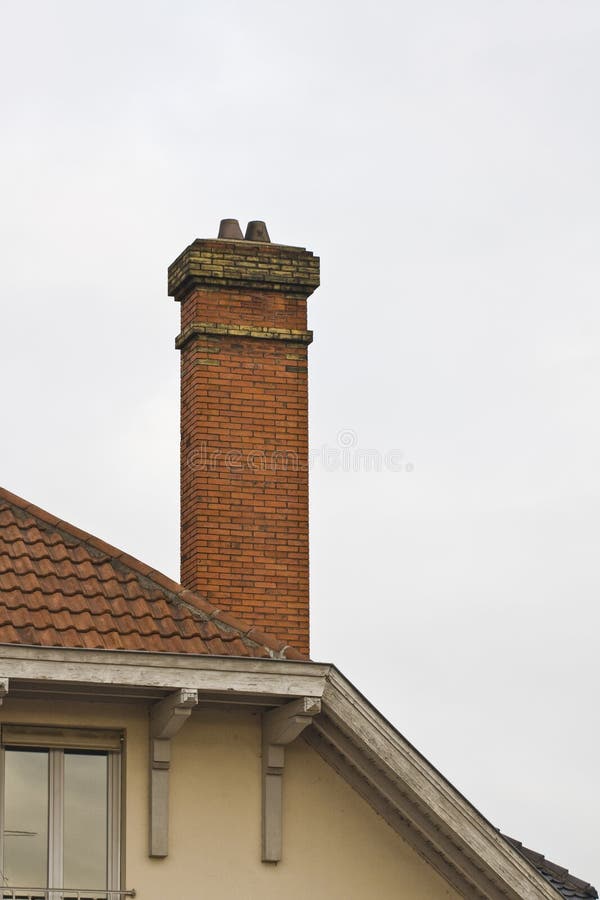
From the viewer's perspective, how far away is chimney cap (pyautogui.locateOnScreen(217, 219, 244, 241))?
50.8ft

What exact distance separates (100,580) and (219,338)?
9.40ft

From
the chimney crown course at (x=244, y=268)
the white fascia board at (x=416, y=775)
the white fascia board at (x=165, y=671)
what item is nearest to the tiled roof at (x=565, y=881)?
the white fascia board at (x=416, y=775)

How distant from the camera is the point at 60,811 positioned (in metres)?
11.9

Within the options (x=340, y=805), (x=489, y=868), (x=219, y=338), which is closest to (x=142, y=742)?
(x=340, y=805)

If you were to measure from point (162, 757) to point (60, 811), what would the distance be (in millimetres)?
755

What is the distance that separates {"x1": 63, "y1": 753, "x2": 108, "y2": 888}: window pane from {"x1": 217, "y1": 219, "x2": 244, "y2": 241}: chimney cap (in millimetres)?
5089

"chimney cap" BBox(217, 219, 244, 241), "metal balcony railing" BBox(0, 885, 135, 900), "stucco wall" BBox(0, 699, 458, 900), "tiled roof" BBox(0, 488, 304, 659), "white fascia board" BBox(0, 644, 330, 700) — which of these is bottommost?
"metal balcony railing" BBox(0, 885, 135, 900)

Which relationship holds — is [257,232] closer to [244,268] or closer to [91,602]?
[244,268]

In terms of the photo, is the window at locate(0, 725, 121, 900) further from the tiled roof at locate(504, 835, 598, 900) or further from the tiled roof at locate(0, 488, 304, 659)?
the tiled roof at locate(504, 835, 598, 900)

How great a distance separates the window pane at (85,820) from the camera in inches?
469

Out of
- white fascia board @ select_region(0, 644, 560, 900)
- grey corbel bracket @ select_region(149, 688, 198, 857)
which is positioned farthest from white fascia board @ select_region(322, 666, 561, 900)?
grey corbel bracket @ select_region(149, 688, 198, 857)

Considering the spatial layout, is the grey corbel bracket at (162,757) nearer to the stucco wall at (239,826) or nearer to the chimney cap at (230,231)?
the stucco wall at (239,826)

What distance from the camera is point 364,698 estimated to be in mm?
12211

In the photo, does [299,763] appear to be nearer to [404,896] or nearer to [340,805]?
[340,805]
